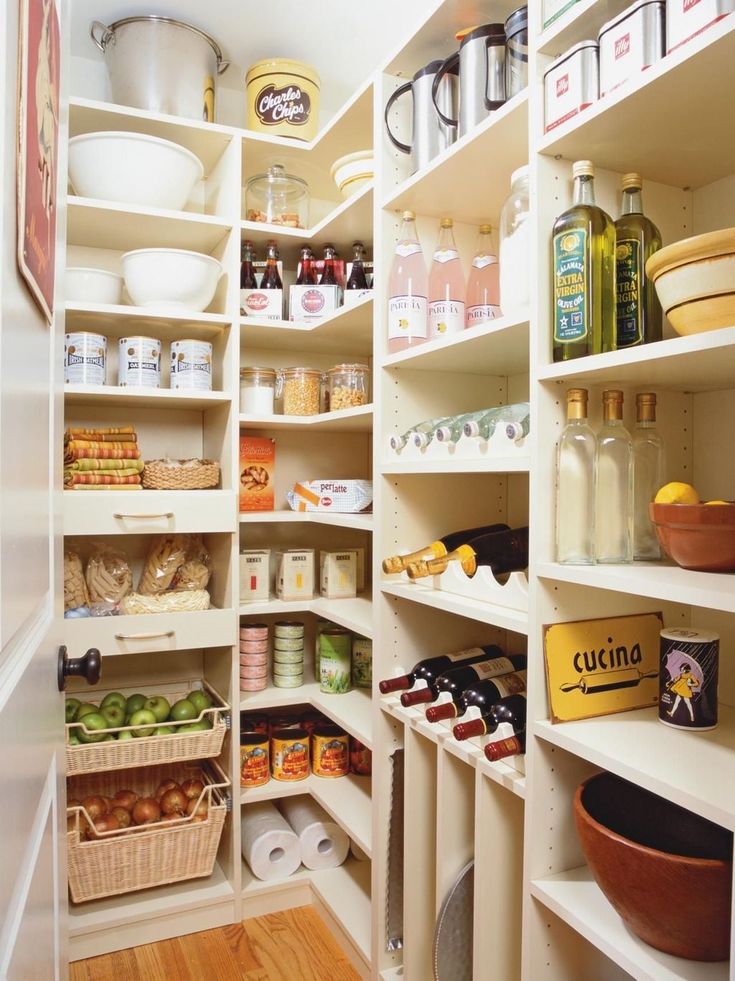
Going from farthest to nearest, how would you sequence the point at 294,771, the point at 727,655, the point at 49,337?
the point at 294,771
the point at 727,655
the point at 49,337

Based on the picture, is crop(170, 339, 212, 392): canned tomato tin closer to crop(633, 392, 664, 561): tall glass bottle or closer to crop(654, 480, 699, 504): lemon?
crop(633, 392, 664, 561): tall glass bottle

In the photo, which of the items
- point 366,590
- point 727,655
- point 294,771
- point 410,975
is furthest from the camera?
point 366,590

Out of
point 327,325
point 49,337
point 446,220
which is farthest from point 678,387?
point 327,325

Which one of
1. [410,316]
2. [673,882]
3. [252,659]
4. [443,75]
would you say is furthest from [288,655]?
[443,75]

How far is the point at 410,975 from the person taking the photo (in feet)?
5.17

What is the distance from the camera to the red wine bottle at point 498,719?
1288 mm

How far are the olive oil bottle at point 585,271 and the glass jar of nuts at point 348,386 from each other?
1.03 meters

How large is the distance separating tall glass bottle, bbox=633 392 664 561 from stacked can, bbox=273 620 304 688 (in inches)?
52.6

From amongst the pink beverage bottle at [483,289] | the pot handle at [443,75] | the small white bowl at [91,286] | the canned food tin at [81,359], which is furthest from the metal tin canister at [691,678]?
the small white bowl at [91,286]

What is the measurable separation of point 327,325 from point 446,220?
1.82ft

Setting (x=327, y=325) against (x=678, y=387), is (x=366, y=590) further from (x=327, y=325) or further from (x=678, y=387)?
(x=678, y=387)

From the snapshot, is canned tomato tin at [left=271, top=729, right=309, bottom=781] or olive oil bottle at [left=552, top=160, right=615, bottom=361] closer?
olive oil bottle at [left=552, top=160, right=615, bottom=361]

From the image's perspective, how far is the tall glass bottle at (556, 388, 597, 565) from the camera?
116 centimetres

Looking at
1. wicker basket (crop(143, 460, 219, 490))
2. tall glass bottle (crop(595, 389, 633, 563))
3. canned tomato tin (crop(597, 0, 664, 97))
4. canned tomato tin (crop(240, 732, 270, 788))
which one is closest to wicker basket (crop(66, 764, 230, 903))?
canned tomato tin (crop(240, 732, 270, 788))
